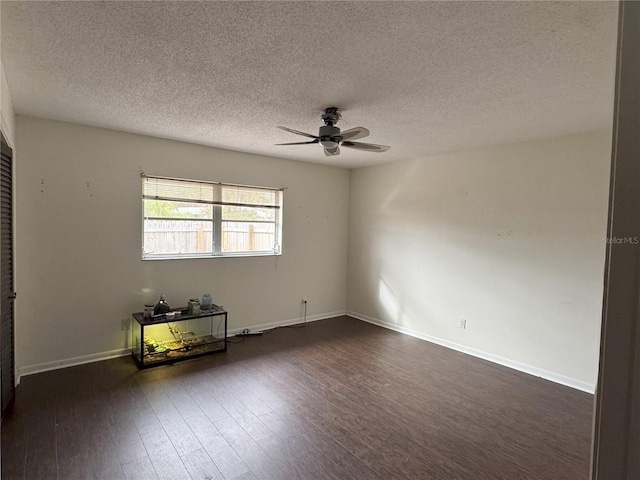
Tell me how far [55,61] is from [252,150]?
254 cm

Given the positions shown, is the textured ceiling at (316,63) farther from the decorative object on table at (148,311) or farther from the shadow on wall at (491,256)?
the decorative object on table at (148,311)

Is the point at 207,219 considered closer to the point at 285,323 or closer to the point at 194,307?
the point at 194,307

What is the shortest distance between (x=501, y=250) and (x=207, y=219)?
11.8 ft

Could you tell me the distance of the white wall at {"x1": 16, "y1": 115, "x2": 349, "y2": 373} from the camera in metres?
3.37

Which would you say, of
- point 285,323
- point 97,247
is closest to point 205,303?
point 97,247

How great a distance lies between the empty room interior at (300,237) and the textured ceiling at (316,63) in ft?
0.06

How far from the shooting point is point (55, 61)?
86.0 inches

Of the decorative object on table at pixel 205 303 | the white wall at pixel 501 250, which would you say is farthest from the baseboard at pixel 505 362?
the decorative object on table at pixel 205 303

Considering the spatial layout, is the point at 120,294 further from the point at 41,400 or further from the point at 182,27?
the point at 182,27

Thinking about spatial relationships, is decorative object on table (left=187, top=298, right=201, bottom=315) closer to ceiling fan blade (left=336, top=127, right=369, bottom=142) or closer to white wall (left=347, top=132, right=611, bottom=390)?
ceiling fan blade (left=336, top=127, right=369, bottom=142)

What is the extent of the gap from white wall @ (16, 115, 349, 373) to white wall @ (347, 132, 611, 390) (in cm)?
182

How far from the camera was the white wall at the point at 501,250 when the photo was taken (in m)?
3.41

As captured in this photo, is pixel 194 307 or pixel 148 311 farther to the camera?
pixel 194 307

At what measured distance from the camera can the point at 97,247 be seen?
3.72 m
